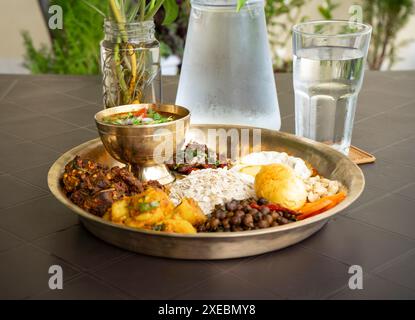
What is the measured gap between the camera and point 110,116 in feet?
3.78

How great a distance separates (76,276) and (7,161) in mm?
495

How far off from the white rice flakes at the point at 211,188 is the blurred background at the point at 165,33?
1756 mm

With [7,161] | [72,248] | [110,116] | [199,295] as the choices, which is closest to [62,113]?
[7,161]

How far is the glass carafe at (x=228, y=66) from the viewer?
4.21ft

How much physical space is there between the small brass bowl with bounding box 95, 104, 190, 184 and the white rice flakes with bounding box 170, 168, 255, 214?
6 centimetres

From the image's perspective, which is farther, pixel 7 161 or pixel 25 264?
pixel 7 161

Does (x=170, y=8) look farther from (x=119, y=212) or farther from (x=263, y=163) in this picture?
(x=119, y=212)

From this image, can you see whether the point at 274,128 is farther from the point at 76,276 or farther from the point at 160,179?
the point at 76,276

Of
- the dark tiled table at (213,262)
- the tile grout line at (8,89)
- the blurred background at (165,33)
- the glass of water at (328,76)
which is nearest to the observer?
the dark tiled table at (213,262)

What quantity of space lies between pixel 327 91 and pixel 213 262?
475mm

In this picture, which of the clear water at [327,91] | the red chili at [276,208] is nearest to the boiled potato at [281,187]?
the red chili at [276,208]

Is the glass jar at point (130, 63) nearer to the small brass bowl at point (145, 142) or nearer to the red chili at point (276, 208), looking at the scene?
the small brass bowl at point (145, 142)

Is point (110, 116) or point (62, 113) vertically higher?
point (110, 116)
